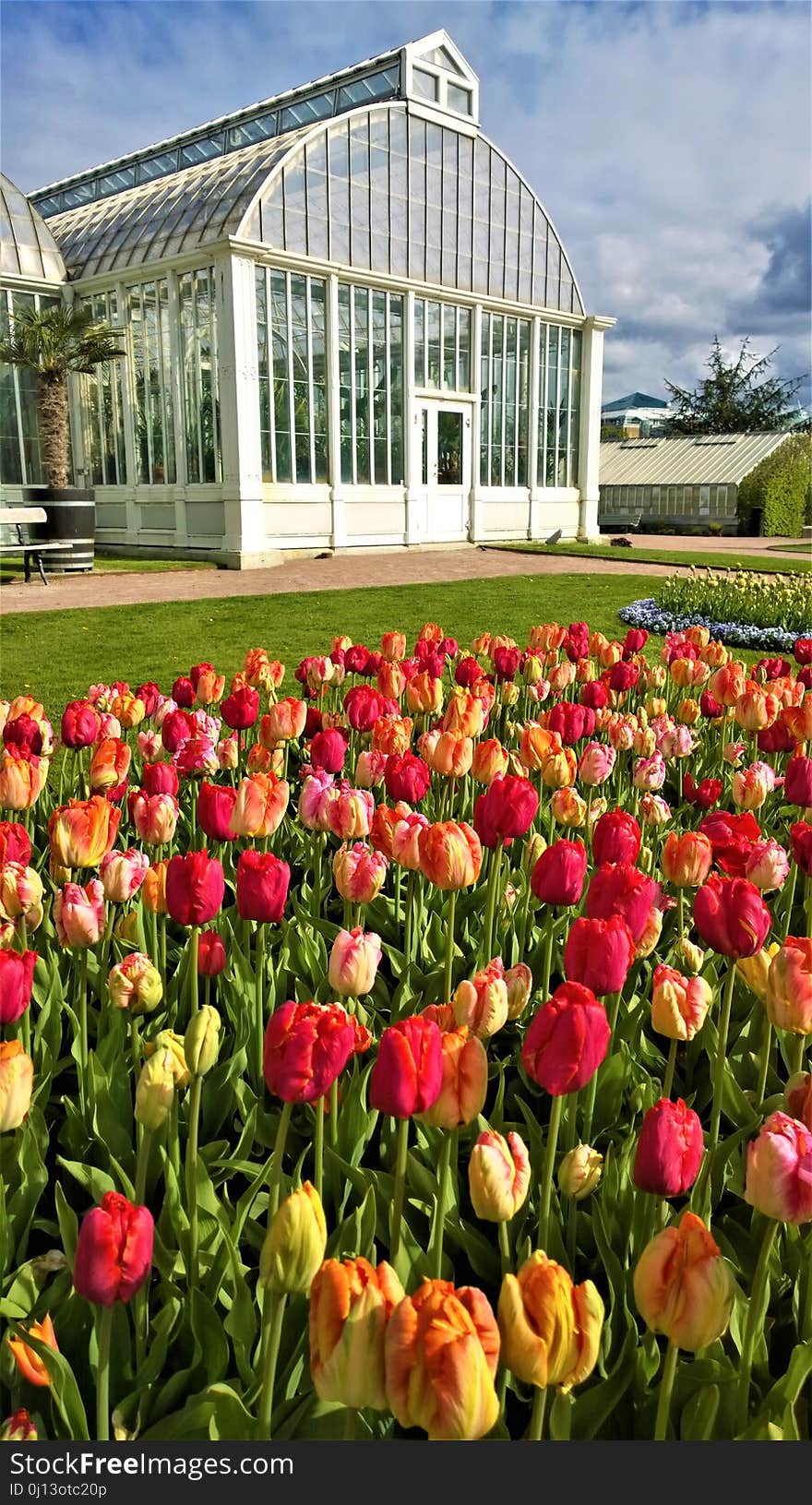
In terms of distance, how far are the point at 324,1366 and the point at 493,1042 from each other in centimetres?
149

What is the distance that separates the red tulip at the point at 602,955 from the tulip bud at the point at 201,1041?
46cm

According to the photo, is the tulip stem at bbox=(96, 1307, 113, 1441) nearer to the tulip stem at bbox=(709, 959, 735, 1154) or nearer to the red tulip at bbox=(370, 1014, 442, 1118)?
the red tulip at bbox=(370, 1014, 442, 1118)

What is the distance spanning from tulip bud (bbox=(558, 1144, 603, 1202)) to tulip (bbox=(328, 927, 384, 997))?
1.14 ft

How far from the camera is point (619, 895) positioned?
1.62 meters

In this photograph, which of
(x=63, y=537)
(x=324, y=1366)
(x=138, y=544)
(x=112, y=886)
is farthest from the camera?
(x=138, y=544)

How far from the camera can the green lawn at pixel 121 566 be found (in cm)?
1579

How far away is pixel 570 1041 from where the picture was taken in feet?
3.89

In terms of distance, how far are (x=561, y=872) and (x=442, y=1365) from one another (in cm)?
99

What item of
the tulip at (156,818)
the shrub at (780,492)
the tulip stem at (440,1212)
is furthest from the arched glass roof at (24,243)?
the shrub at (780,492)

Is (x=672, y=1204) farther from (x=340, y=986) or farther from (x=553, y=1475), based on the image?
(x=553, y=1475)

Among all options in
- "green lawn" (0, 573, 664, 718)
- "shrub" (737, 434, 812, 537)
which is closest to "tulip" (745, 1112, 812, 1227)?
"green lawn" (0, 573, 664, 718)

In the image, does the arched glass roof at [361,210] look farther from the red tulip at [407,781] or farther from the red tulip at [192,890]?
the red tulip at [192,890]

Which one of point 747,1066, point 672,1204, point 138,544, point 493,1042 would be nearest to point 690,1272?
point 672,1204

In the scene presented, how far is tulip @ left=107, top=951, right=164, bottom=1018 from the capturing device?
1.76 metres
